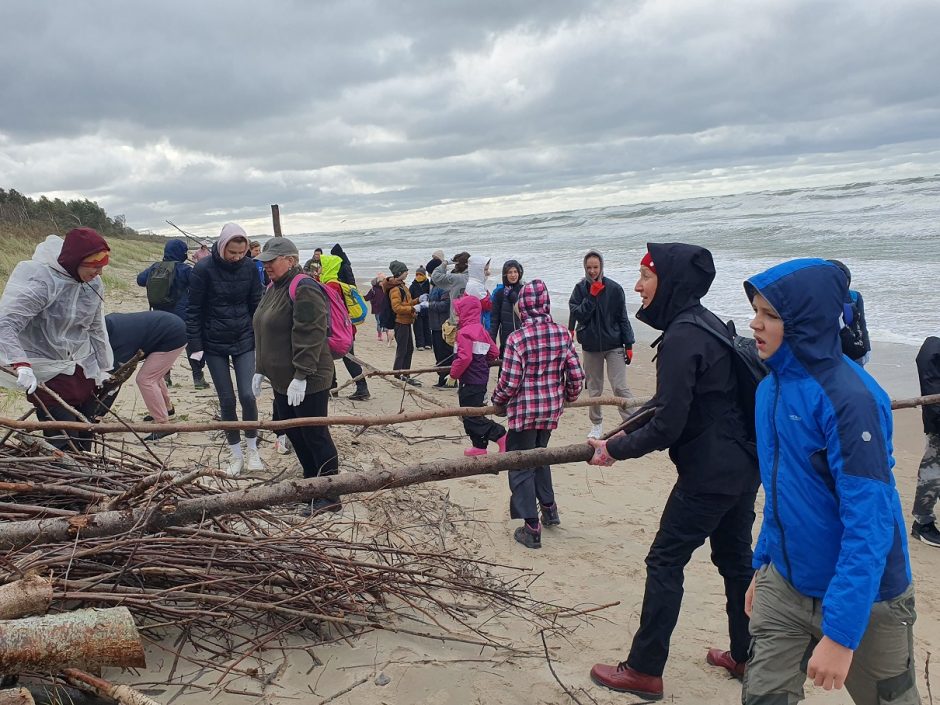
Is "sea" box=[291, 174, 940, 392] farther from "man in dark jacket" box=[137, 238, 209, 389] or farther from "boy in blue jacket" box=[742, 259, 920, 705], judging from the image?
"man in dark jacket" box=[137, 238, 209, 389]

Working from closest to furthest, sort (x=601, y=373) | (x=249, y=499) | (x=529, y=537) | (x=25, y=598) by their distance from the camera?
(x=25, y=598), (x=249, y=499), (x=529, y=537), (x=601, y=373)

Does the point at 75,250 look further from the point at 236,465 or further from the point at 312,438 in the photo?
the point at 236,465

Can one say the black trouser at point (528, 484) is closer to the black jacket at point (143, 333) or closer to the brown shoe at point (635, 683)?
the brown shoe at point (635, 683)

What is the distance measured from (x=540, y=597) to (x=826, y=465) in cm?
228

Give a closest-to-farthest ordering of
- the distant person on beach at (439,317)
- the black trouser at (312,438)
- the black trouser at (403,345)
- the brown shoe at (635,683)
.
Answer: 1. the brown shoe at (635,683)
2. the black trouser at (312,438)
3. the black trouser at (403,345)
4. the distant person on beach at (439,317)

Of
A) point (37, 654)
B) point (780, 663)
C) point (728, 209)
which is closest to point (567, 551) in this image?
point (780, 663)

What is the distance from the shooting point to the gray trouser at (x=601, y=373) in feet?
24.0

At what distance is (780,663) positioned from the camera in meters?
2.19

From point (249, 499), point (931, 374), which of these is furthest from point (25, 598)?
point (931, 374)

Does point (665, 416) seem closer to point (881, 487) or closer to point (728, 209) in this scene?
point (881, 487)

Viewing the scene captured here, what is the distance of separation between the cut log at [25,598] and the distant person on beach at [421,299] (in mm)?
8367

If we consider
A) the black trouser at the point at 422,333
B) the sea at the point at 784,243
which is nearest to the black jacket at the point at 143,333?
the black trouser at the point at 422,333

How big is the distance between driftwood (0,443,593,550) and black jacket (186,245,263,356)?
2661 mm

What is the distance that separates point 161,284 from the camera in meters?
A: 7.82
